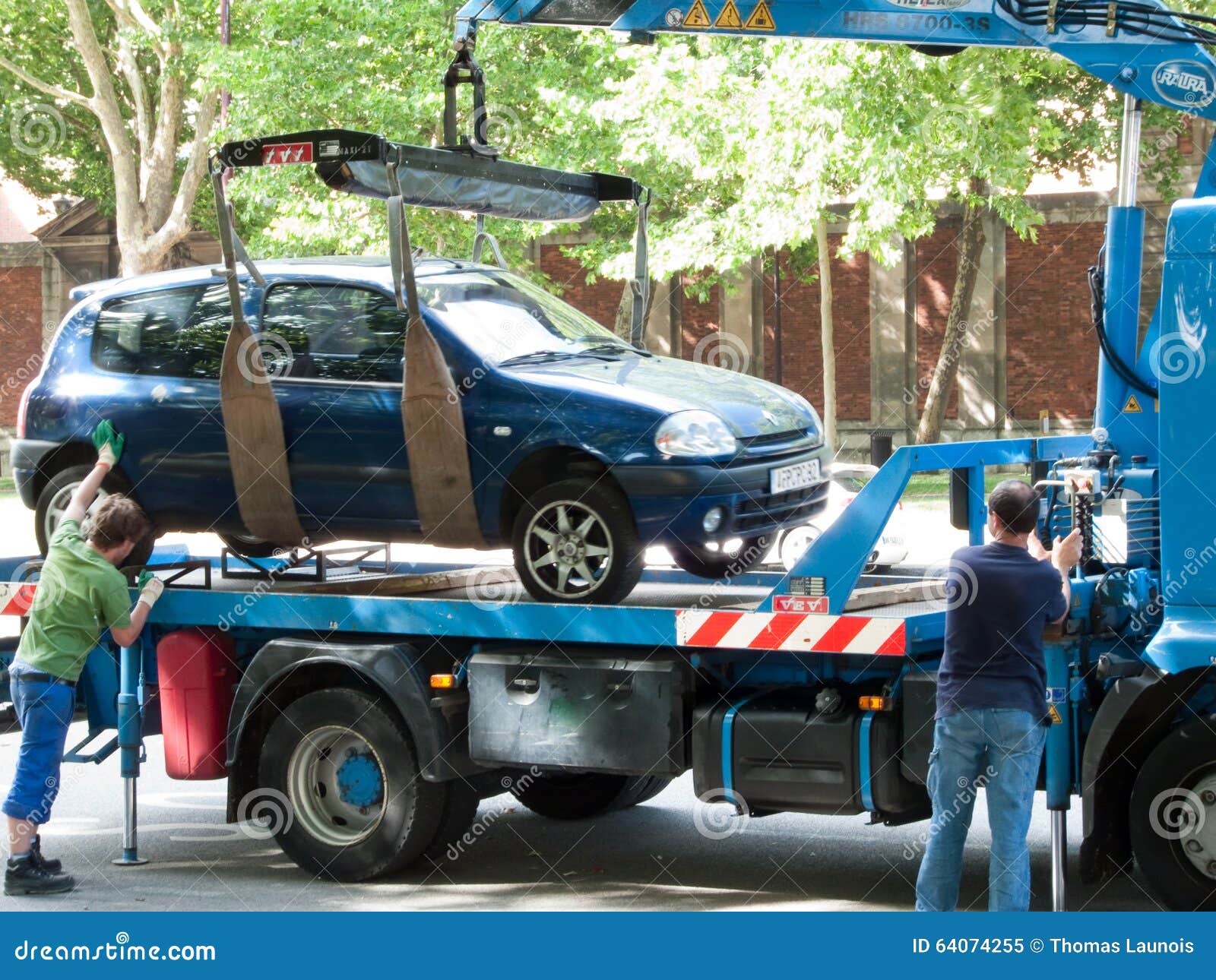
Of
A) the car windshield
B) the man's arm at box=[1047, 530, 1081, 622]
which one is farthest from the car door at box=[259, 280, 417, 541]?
the man's arm at box=[1047, 530, 1081, 622]

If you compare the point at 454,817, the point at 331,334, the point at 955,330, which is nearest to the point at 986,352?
the point at 955,330

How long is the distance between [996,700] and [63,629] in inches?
160

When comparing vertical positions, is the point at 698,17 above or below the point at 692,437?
above

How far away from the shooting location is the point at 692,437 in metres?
7.23

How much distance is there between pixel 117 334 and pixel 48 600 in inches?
69.6

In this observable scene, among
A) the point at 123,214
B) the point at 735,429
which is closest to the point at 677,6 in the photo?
the point at 735,429

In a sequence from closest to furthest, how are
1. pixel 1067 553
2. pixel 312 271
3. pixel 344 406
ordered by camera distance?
pixel 1067 553, pixel 344 406, pixel 312 271

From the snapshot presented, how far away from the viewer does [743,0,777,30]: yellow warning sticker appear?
7.50 m

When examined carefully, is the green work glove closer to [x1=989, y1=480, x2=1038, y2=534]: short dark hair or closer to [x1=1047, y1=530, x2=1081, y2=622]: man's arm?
[x1=989, y1=480, x2=1038, y2=534]: short dark hair

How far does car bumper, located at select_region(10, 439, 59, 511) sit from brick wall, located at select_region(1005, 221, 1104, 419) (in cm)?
2528

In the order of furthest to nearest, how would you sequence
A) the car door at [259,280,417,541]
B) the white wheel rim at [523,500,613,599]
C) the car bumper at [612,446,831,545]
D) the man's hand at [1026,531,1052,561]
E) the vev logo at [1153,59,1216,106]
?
the car door at [259,280,417,541]
the white wheel rim at [523,500,613,599]
the car bumper at [612,446,831,545]
the vev logo at [1153,59,1216,106]
the man's hand at [1026,531,1052,561]

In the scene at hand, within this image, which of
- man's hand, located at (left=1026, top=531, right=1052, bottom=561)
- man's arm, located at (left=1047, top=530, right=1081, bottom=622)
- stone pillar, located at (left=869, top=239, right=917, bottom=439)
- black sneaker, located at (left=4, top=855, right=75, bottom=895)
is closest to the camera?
man's arm, located at (left=1047, top=530, right=1081, bottom=622)

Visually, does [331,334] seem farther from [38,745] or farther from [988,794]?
[988,794]

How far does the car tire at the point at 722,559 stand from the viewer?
7.88 metres
